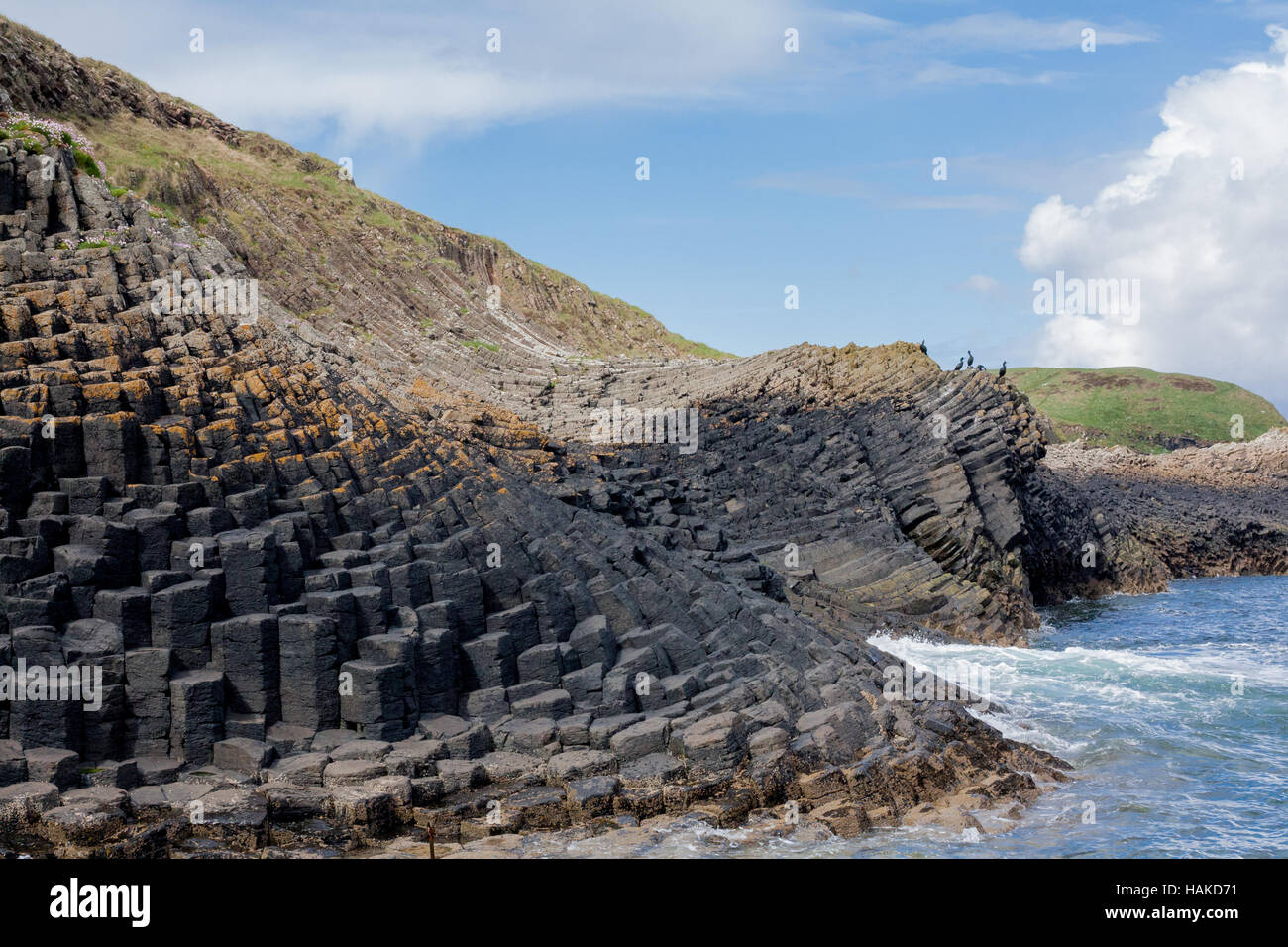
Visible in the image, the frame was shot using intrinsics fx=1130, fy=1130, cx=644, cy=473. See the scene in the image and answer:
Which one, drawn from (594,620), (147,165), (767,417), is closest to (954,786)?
(594,620)

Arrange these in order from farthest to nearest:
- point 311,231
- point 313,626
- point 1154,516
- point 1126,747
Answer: point 1154,516 < point 311,231 < point 1126,747 < point 313,626

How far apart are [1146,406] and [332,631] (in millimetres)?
157585

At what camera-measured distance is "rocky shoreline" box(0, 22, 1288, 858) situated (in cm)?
1509

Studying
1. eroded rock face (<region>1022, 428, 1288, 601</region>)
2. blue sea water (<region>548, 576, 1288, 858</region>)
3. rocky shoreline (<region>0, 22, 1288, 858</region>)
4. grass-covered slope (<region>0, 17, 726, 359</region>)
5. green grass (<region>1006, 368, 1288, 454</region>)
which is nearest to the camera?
rocky shoreline (<region>0, 22, 1288, 858</region>)

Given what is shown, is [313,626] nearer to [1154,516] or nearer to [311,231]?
[311,231]

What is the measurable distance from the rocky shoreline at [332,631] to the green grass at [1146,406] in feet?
413

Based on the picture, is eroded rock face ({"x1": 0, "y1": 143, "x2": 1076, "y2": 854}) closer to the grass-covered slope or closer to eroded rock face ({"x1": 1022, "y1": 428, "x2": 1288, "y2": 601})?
the grass-covered slope

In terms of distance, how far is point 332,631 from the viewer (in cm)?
1638

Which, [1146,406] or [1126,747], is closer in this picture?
[1126,747]

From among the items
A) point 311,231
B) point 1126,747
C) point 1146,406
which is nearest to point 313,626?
point 1126,747

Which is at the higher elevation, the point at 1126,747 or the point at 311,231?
the point at 311,231

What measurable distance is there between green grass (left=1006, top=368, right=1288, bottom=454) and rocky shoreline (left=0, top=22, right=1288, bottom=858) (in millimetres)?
125844

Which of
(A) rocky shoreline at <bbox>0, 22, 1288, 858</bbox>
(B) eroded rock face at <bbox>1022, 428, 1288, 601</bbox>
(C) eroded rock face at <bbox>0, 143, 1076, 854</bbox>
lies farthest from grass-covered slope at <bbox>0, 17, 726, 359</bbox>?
(C) eroded rock face at <bbox>0, 143, 1076, 854</bbox>

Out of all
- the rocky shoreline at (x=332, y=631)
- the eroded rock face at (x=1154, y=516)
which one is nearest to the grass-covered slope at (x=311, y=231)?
the rocky shoreline at (x=332, y=631)
